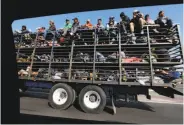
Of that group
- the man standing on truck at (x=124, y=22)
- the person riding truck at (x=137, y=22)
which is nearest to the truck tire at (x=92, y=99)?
the man standing on truck at (x=124, y=22)

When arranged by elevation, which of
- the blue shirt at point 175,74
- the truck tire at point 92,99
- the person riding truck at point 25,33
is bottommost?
the truck tire at point 92,99

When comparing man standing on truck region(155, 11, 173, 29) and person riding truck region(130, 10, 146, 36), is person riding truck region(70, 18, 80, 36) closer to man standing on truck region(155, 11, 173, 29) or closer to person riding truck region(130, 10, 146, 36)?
person riding truck region(130, 10, 146, 36)

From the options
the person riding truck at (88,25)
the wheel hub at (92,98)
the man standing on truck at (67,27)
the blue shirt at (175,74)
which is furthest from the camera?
the man standing on truck at (67,27)

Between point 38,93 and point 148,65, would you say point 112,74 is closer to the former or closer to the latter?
point 148,65

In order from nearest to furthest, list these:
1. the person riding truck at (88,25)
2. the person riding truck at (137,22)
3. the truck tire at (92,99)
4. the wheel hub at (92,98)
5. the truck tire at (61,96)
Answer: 1. the truck tire at (92,99)
2. the person riding truck at (137,22)
3. the wheel hub at (92,98)
4. the truck tire at (61,96)
5. the person riding truck at (88,25)

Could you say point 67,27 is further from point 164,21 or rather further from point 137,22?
point 164,21

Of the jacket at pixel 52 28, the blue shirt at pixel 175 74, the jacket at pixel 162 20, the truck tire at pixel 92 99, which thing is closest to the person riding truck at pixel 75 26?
the jacket at pixel 52 28

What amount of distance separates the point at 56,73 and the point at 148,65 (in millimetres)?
3554

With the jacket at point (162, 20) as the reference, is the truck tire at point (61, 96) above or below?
below

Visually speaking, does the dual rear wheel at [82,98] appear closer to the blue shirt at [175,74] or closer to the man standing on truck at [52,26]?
the blue shirt at [175,74]

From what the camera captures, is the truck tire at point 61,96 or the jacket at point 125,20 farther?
the truck tire at point 61,96

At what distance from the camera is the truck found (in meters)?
7.77

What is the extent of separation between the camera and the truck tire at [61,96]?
809cm

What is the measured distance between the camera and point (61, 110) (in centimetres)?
790
